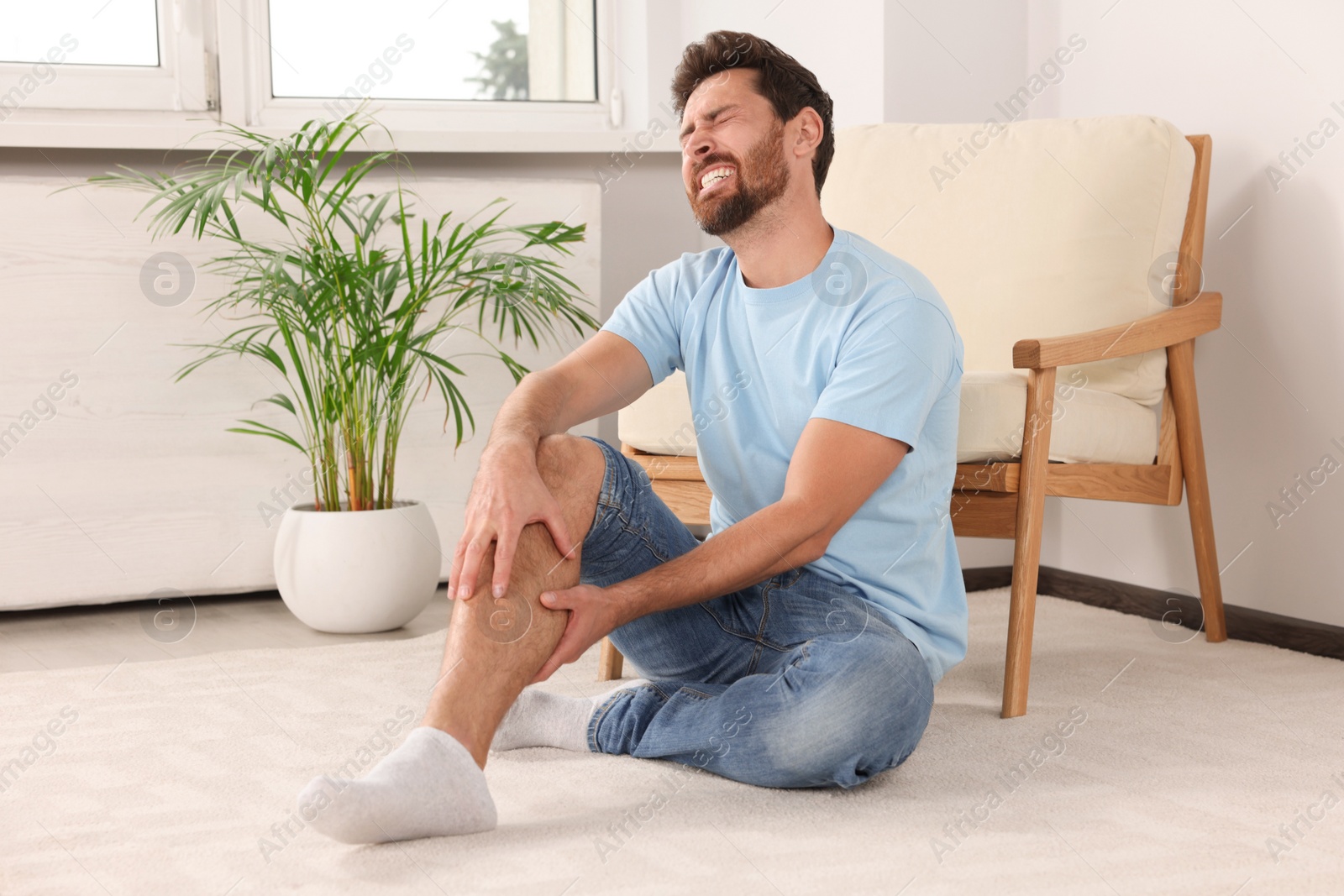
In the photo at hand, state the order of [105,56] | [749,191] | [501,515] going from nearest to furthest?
[501,515] < [749,191] < [105,56]

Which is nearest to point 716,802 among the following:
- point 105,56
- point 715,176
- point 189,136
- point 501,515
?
point 501,515

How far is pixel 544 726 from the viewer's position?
1512 millimetres

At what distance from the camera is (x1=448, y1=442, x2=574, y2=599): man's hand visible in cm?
120

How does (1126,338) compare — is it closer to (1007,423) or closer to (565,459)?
(1007,423)

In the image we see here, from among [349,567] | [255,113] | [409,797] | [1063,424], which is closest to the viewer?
[409,797]

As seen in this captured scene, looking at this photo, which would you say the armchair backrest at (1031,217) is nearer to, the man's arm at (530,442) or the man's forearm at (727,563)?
the man's arm at (530,442)

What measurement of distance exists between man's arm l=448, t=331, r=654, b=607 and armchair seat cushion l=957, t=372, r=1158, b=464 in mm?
433

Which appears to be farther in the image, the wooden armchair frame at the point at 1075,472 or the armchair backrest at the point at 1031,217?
the armchair backrest at the point at 1031,217

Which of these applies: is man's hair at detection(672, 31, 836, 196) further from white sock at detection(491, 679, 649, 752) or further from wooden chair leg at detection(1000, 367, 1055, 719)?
white sock at detection(491, 679, 649, 752)

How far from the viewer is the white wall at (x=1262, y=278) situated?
2.00 meters

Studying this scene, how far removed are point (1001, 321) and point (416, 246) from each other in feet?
3.86

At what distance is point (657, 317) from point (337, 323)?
0.84 metres

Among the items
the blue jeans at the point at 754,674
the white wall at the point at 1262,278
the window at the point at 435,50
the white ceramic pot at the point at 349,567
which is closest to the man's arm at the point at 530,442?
the blue jeans at the point at 754,674

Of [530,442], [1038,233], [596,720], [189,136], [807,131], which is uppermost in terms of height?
[189,136]
